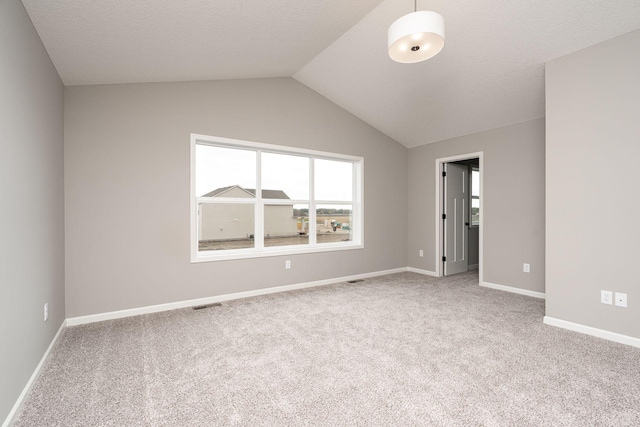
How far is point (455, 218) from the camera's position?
550 cm

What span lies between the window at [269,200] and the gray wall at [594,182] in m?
2.74

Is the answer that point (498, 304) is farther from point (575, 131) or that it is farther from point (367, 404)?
point (367, 404)

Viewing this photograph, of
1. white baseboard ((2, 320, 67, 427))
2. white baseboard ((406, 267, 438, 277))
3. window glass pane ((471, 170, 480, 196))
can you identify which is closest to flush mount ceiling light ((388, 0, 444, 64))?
white baseboard ((2, 320, 67, 427))

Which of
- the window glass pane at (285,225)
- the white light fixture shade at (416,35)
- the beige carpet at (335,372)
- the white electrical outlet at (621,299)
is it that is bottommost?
the beige carpet at (335,372)

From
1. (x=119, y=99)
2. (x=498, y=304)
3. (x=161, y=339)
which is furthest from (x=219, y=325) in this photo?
(x=498, y=304)

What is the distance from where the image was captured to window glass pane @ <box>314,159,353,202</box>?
4898mm

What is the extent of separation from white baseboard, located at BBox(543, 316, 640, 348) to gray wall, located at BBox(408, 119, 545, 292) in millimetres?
1169

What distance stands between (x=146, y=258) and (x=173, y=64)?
207 cm

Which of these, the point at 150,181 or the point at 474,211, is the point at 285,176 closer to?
the point at 150,181

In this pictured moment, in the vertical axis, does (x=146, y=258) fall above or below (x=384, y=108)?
below

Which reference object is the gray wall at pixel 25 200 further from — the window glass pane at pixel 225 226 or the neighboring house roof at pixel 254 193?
the neighboring house roof at pixel 254 193

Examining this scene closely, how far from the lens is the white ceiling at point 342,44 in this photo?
2.27 meters

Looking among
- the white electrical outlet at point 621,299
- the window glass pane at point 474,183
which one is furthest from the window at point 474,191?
the white electrical outlet at point 621,299

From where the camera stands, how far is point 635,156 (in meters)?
2.53
